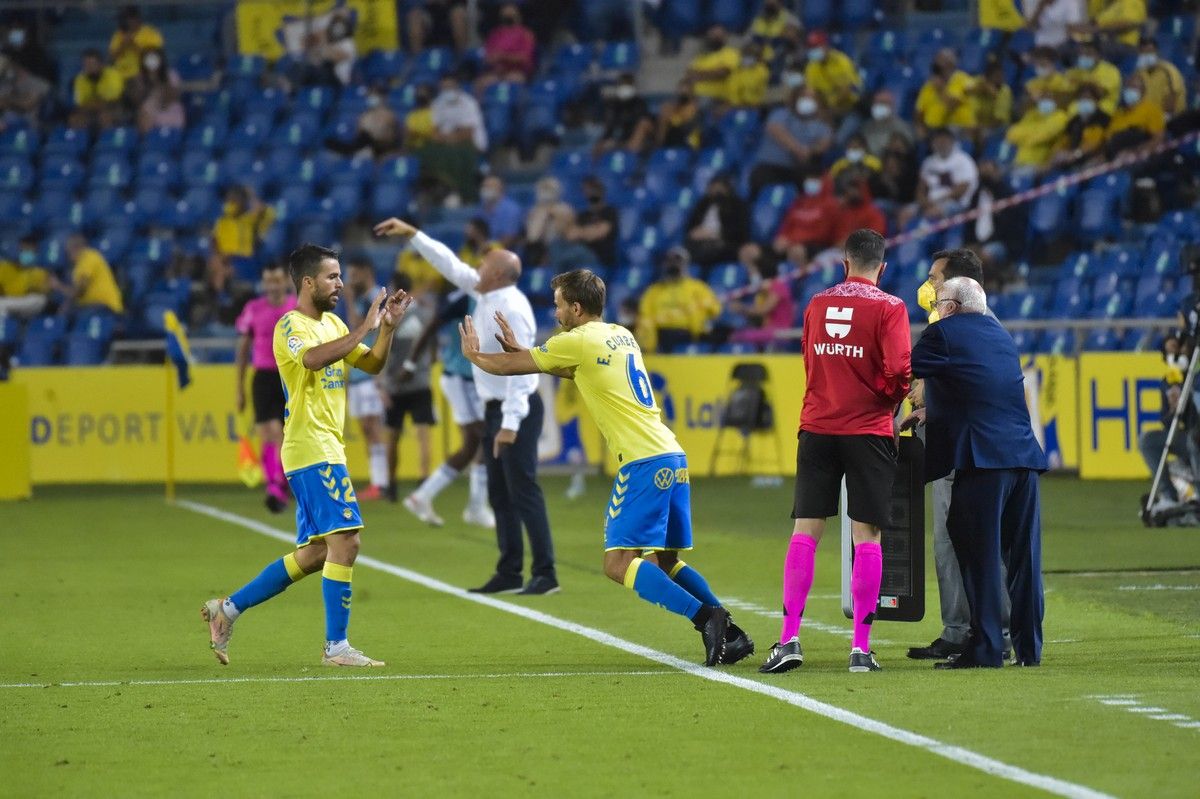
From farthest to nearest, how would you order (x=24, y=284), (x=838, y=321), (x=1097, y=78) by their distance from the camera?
(x=24, y=284) → (x=1097, y=78) → (x=838, y=321)

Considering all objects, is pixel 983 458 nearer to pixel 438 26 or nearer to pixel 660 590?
pixel 660 590

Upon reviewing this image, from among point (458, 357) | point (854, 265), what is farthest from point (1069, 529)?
point (854, 265)

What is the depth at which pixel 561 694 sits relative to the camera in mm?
8562

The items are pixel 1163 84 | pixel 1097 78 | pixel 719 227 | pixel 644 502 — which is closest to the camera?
pixel 644 502

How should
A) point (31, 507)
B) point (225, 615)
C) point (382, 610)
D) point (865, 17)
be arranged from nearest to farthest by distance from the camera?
1. point (225, 615)
2. point (382, 610)
3. point (31, 507)
4. point (865, 17)

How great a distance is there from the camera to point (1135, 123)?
24344 millimetres

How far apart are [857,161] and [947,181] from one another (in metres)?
1.13

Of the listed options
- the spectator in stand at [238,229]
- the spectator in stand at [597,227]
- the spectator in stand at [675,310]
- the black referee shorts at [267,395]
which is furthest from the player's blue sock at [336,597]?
the spectator in stand at [238,229]

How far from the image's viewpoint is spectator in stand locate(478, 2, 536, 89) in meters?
28.5

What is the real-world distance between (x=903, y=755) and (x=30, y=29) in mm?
26050

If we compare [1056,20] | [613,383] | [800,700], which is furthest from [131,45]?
[800,700]

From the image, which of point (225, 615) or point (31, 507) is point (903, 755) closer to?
point (225, 615)

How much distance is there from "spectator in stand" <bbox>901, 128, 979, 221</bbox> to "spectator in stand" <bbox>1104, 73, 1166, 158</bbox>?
1.65m

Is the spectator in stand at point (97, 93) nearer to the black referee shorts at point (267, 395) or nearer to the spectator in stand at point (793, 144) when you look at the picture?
the spectator in stand at point (793, 144)
